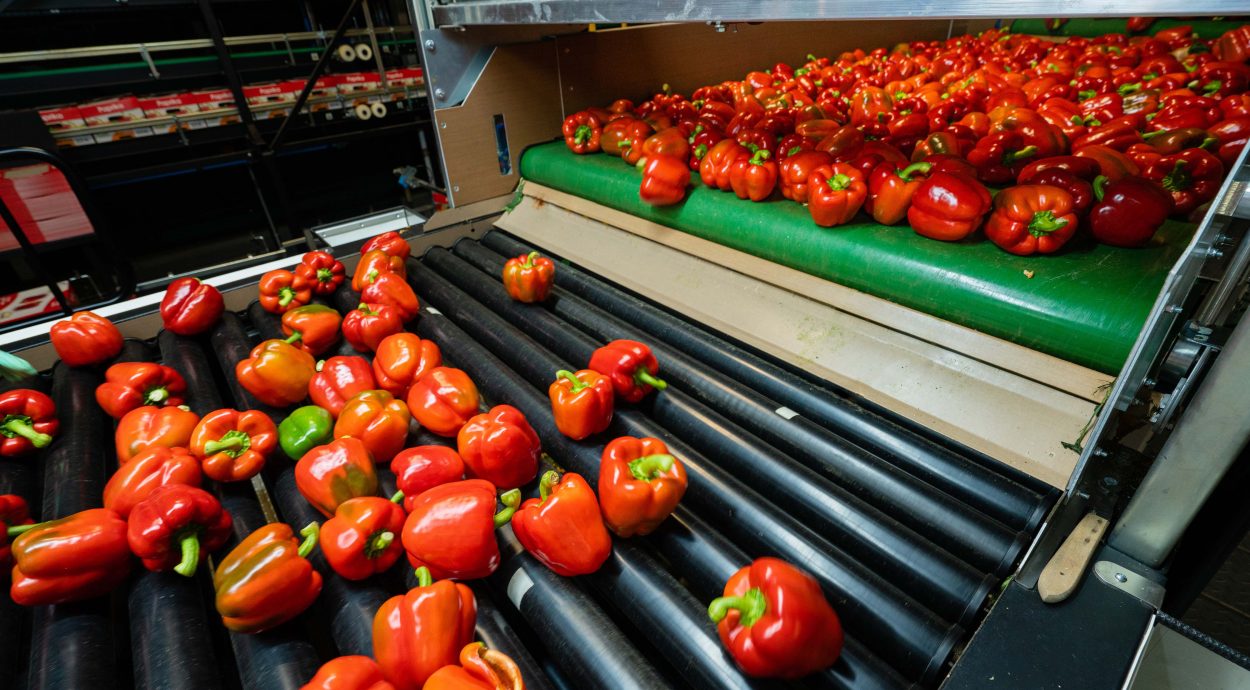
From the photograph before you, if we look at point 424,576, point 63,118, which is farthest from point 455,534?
point 63,118

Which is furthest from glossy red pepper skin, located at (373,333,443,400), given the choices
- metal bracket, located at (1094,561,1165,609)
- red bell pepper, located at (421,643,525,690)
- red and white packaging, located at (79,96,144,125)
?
red and white packaging, located at (79,96,144,125)

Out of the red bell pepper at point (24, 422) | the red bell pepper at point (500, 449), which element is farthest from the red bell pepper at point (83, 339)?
the red bell pepper at point (500, 449)

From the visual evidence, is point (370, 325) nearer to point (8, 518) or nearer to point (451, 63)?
point (8, 518)

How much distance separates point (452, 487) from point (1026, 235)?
71.3 inches

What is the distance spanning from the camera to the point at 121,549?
4.11 ft

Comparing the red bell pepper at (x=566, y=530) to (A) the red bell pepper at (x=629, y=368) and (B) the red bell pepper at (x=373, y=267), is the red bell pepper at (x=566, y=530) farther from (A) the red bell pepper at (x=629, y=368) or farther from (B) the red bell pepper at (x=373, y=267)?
(B) the red bell pepper at (x=373, y=267)

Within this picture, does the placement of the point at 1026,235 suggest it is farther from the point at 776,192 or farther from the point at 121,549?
the point at 121,549

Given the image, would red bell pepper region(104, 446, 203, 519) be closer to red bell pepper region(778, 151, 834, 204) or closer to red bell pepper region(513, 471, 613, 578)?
red bell pepper region(513, 471, 613, 578)

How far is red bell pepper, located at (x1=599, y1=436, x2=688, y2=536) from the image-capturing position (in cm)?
127

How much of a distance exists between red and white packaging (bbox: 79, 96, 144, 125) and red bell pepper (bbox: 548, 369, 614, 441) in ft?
15.9

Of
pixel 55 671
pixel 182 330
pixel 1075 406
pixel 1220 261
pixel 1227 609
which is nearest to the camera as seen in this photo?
pixel 1220 261

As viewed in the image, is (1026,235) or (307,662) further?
(1026,235)

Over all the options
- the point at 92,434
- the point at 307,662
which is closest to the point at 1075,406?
the point at 307,662

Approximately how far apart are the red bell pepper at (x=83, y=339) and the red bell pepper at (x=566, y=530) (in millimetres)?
1816
